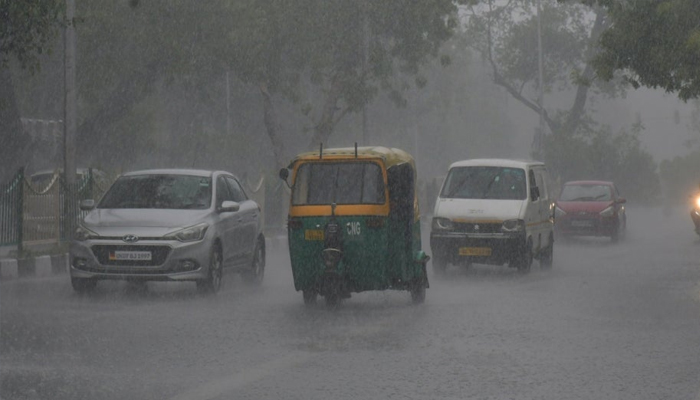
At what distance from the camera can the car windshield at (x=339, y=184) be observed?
1430cm

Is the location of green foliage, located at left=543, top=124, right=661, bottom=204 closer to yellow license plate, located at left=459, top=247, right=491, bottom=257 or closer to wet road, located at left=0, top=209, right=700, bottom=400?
yellow license plate, located at left=459, top=247, right=491, bottom=257

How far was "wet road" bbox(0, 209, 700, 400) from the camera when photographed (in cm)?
877

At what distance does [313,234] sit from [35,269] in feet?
25.1

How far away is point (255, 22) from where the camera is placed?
37.2 metres

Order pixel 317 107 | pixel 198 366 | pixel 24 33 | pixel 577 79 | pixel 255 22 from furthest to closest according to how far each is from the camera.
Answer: pixel 317 107, pixel 255 22, pixel 577 79, pixel 24 33, pixel 198 366

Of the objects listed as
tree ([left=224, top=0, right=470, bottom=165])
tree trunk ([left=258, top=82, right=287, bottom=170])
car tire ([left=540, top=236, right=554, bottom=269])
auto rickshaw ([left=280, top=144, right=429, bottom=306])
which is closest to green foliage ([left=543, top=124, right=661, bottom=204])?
tree ([left=224, top=0, right=470, bottom=165])

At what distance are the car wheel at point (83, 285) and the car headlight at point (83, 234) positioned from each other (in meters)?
0.54

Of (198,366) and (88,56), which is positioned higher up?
(88,56)

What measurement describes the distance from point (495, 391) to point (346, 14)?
3108 cm

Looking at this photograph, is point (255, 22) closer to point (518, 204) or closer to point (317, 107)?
point (518, 204)

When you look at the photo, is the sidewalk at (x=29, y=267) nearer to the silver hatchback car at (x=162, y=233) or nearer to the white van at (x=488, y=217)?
the silver hatchback car at (x=162, y=233)

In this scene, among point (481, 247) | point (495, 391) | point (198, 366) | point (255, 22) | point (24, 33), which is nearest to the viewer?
point (495, 391)

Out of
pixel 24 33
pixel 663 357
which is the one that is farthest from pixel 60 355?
pixel 24 33

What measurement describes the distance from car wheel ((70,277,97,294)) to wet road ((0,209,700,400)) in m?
0.24
